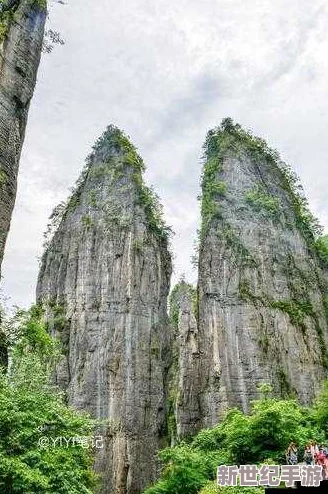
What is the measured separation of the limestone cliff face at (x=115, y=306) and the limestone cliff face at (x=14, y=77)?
65.1 ft

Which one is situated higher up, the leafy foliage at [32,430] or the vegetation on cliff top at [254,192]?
the vegetation on cliff top at [254,192]

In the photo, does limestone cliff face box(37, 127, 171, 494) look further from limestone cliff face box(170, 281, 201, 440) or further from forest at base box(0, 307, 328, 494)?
forest at base box(0, 307, 328, 494)

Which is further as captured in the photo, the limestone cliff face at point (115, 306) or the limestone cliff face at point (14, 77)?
the limestone cliff face at point (115, 306)

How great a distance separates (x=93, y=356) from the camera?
31.4 metres

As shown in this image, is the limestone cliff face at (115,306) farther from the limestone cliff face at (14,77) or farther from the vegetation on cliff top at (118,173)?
the limestone cliff face at (14,77)

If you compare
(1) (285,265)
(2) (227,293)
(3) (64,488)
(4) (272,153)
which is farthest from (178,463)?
(4) (272,153)

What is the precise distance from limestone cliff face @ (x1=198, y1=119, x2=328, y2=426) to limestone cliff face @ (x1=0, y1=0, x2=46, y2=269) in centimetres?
2044

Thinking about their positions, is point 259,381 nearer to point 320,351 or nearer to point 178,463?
point 320,351


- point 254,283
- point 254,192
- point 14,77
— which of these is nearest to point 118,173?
point 254,192

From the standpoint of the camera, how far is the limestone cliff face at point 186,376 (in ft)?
96.9

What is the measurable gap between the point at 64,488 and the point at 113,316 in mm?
20745

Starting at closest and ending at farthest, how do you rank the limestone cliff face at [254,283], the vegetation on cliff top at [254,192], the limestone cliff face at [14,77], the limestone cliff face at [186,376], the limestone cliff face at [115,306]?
1. the limestone cliff face at [14,77]
2. the limestone cliff face at [115,306]
3. the limestone cliff face at [186,376]
4. the limestone cliff face at [254,283]
5. the vegetation on cliff top at [254,192]

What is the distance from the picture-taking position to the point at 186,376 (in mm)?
30906

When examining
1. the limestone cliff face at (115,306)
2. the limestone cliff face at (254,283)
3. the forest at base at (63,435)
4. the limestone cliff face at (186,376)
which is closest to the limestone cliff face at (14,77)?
the forest at base at (63,435)
